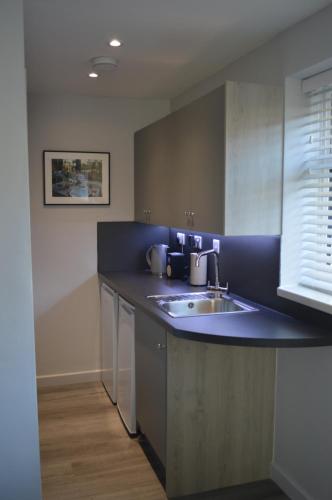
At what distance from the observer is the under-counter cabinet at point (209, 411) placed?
253 cm

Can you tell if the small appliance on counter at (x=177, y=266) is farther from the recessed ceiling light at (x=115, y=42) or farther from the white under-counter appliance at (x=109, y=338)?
the recessed ceiling light at (x=115, y=42)

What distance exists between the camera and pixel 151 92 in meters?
3.93

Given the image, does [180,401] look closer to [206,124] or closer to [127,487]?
[127,487]

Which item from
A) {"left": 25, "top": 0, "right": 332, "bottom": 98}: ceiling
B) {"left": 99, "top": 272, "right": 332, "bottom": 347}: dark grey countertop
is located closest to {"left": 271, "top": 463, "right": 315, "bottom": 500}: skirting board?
{"left": 99, "top": 272, "right": 332, "bottom": 347}: dark grey countertop

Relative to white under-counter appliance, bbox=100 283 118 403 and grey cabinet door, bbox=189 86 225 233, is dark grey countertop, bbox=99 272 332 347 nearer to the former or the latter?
grey cabinet door, bbox=189 86 225 233

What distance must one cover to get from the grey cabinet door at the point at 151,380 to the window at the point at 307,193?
0.73 m

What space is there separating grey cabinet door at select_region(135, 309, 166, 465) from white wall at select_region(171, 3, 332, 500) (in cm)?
65

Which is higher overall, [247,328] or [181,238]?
[181,238]

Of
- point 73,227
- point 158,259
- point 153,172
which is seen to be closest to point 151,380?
point 158,259

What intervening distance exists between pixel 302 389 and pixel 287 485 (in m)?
0.57

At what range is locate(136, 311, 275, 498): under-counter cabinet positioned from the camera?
2527 mm

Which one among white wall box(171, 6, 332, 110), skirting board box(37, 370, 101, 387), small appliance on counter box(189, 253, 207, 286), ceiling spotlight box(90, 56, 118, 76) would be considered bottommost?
skirting board box(37, 370, 101, 387)

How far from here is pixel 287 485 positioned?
2613mm

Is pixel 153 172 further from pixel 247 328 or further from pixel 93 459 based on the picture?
pixel 93 459
